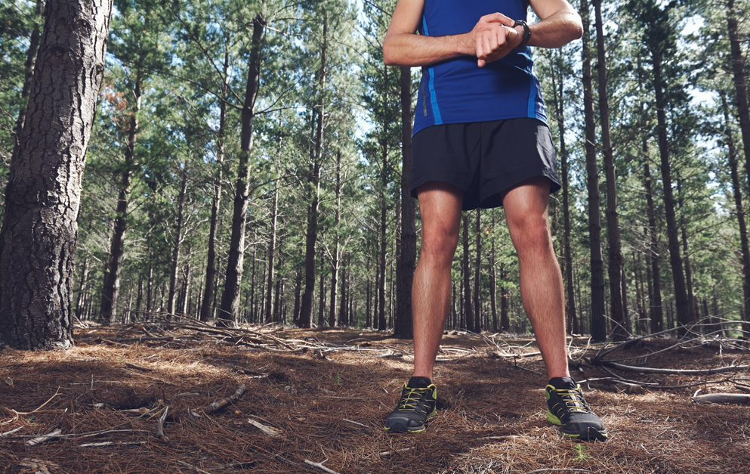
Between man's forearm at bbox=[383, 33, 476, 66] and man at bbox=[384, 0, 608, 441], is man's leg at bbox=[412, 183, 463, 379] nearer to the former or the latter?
man at bbox=[384, 0, 608, 441]

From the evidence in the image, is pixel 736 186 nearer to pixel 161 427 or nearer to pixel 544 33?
pixel 544 33

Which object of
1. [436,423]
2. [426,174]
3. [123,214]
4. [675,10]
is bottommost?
[436,423]

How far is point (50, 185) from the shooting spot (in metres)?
3.31

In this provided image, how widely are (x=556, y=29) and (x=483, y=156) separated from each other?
682 mm

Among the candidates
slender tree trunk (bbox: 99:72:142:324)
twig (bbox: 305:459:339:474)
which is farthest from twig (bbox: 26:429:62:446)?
slender tree trunk (bbox: 99:72:142:324)

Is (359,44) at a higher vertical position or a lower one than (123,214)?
higher

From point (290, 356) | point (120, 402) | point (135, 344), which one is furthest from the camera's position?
point (135, 344)

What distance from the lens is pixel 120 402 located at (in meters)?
1.92

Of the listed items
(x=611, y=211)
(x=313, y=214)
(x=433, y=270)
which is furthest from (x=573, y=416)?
(x=313, y=214)

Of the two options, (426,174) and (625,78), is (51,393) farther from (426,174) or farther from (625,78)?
(625,78)

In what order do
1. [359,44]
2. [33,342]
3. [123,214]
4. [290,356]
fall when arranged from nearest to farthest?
[33,342], [290,356], [123,214], [359,44]

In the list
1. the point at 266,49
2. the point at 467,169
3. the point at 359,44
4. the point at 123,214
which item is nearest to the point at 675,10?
the point at 359,44

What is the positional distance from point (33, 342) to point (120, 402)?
1.79 meters

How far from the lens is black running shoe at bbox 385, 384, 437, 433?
1.67 meters
